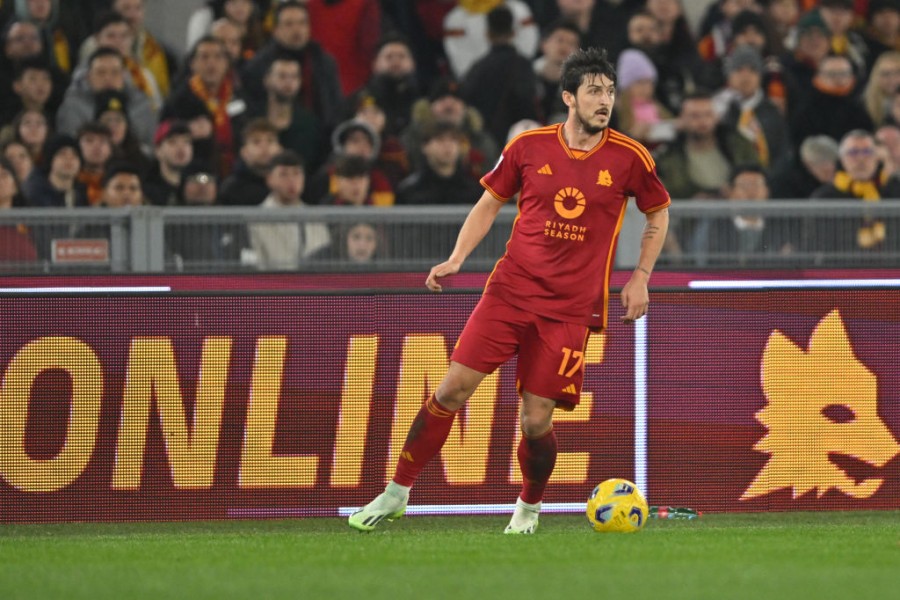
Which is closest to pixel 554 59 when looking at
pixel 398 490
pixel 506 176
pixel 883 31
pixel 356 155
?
pixel 356 155

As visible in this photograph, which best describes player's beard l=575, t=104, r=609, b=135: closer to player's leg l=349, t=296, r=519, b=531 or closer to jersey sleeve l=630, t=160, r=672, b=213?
jersey sleeve l=630, t=160, r=672, b=213

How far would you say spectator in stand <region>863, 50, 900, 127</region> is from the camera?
16.4 meters

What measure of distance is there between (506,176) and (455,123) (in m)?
5.51

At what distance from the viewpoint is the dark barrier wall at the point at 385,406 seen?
34.0 feet

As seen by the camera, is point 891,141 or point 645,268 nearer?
point 645,268

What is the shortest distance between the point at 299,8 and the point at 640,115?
3.03m

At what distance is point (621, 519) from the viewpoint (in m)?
9.50

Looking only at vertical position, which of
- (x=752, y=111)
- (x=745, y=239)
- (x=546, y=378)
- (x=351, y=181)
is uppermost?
(x=752, y=111)

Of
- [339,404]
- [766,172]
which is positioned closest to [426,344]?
[339,404]

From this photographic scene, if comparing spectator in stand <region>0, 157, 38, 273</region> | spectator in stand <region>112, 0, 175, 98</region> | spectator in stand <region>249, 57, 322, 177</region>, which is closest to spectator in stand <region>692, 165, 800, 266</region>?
spectator in stand <region>249, 57, 322, 177</region>

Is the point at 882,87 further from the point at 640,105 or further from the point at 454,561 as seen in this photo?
the point at 454,561

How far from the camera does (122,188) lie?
13297mm

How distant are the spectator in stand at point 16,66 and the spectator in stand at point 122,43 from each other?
47 cm

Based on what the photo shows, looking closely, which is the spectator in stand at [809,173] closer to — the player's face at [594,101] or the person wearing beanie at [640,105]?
the person wearing beanie at [640,105]
